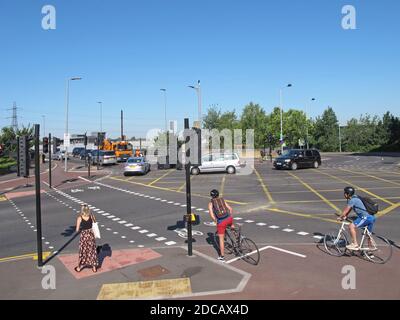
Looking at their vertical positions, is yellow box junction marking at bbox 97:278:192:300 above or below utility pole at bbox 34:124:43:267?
below

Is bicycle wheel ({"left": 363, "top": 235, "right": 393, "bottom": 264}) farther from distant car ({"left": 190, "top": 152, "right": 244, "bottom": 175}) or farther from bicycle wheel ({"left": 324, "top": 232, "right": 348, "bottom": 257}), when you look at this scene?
distant car ({"left": 190, "top": 152, "right": 244, "bottom": 175})

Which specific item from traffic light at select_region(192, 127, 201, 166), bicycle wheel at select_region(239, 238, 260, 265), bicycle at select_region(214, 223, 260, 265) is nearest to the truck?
traffic light at select_region(192, 127, 201, 166)

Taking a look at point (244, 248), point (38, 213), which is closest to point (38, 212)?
point (38, 213)

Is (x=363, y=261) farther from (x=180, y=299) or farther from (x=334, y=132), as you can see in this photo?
(x=334, y=132)

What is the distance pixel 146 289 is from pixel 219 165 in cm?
2276

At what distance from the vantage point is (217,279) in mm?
7465

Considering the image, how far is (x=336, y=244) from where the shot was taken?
8938mm

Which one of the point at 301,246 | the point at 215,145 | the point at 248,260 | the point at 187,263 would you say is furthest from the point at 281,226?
the point at 215,145

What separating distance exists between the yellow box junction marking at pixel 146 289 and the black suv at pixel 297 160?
83.4ft

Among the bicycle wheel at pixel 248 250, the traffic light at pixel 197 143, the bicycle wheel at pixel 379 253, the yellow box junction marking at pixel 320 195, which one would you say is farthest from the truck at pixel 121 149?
the bicycle wheel at pixel 379 253

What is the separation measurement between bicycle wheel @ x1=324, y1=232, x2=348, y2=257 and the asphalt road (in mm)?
234

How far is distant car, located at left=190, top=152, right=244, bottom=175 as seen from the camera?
29594mm

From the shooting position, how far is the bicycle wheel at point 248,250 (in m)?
8.60

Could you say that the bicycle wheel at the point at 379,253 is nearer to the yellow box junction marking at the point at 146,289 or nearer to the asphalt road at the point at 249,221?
the asphalt road at the point at 249,221
